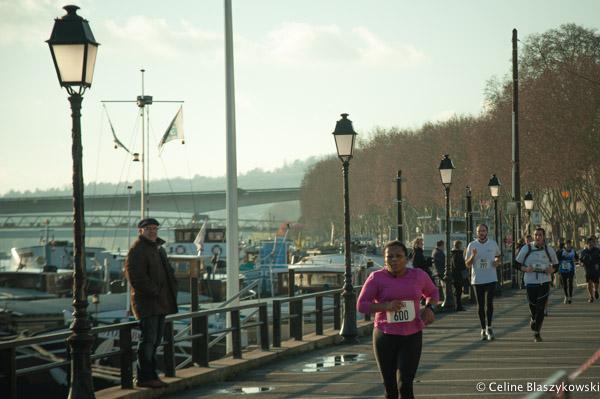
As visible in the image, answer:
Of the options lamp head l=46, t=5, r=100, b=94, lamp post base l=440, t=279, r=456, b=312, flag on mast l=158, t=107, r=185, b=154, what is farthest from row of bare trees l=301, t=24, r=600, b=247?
lamp head l=46, t=5, r=100, b=94

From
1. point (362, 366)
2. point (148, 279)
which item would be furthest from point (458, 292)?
point (148, 279)

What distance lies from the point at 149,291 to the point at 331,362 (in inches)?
209

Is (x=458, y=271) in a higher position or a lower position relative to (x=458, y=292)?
higher

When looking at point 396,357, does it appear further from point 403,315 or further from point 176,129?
point 176,129

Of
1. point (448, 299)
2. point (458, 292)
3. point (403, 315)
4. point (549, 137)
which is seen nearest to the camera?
point (403, 315)

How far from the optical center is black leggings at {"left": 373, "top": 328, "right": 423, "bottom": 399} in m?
10.4

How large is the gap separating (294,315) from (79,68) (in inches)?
381

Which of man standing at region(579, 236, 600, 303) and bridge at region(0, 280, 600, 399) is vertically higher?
man standing at region(579, 236, 600, 303)

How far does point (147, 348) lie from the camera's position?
14.5 m

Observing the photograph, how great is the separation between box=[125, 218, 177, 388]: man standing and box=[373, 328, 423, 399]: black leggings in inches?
178

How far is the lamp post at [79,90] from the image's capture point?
12266mm

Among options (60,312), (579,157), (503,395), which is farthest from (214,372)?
(579,157)

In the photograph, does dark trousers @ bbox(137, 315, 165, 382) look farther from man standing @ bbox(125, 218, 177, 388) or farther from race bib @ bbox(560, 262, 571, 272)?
race bib @ bbox(560, 262, 571, 272)

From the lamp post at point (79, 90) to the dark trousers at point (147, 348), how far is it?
2.01m
